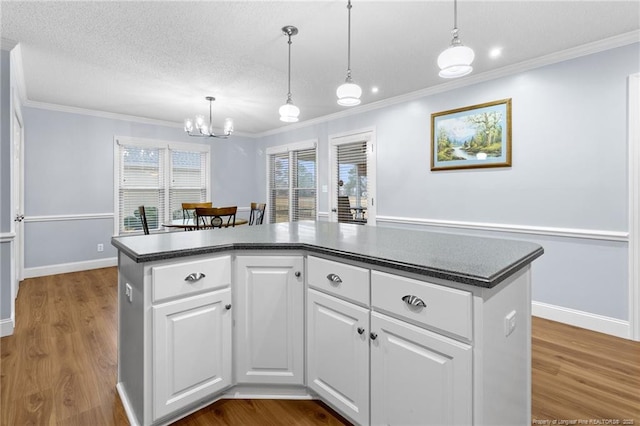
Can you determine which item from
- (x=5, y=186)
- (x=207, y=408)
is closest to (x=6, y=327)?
(x=5, y=186)

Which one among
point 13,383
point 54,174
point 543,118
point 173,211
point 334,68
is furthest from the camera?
point 173,211

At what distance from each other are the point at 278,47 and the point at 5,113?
7.96 ft

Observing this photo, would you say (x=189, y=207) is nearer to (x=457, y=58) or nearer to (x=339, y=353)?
(x=339, y=353)

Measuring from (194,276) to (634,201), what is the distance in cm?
337

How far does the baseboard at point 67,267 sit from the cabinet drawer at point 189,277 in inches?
175

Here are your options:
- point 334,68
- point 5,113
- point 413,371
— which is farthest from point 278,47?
point 413,371

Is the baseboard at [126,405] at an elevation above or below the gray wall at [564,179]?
below

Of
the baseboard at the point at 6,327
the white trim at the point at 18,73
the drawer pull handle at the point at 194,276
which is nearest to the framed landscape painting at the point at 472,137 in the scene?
the drawer pull handle at the point at 194,276

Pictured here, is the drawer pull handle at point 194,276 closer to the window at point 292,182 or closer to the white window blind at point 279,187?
the window at point 292,182

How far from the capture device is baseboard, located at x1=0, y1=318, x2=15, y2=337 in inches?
107

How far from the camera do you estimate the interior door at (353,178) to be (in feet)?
15.4

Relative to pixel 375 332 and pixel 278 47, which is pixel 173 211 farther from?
pixel 375 332

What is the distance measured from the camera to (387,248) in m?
1.62

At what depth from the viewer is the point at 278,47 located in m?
2.83
